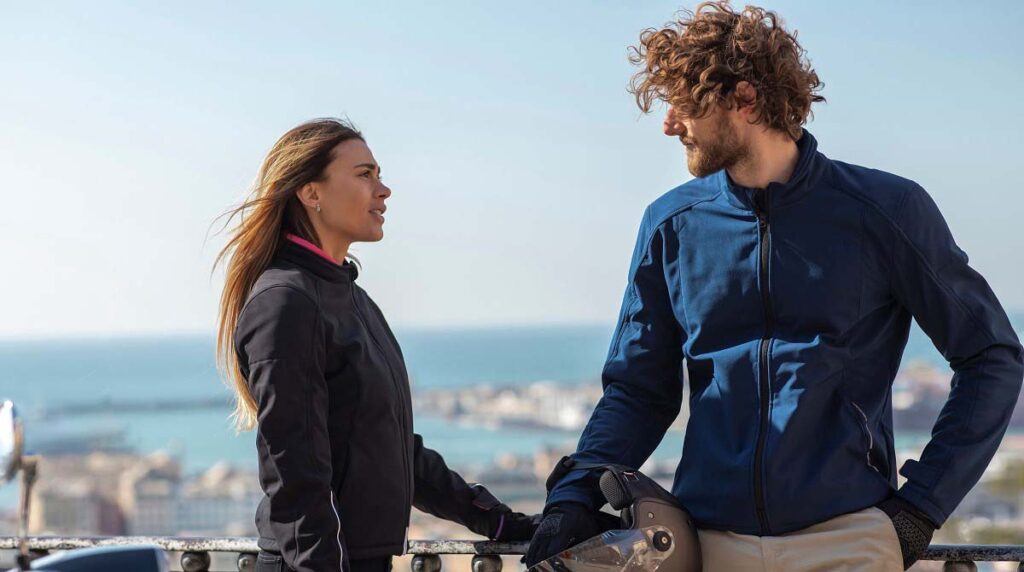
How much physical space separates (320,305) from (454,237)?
101 m

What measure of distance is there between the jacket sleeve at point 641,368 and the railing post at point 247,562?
2.51 feet

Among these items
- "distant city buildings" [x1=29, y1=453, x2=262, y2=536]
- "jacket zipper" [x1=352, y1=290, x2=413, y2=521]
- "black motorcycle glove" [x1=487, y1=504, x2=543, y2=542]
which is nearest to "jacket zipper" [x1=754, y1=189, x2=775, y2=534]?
"black motorcycle glove" [x1=487, y1=504, x2=543, y2=542]

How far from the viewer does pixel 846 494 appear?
2.81 m

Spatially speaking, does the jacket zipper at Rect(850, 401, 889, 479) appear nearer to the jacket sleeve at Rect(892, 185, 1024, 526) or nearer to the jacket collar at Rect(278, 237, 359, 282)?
the jacket sleeve at Rect(892, 185, 1024, 526)

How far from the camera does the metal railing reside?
304cm

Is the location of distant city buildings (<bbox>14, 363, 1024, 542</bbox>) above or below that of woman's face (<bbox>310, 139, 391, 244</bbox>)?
above

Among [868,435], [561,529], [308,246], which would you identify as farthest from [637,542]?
[308,246]

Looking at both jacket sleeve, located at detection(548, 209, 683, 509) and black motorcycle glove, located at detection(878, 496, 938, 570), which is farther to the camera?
jacket sleeve, located at detection(548, 209, 683, 509)

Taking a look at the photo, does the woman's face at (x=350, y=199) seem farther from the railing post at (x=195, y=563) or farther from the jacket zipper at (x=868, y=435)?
the jacket zipper at (x=868, y=435)

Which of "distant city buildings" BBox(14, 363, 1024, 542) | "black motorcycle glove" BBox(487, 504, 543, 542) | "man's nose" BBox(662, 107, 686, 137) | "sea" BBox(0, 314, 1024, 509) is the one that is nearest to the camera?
"man's nose" BBox(662, 107, 686, 137)

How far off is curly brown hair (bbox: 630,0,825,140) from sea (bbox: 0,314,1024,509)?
44149 millimetres

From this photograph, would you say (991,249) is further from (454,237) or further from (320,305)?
(320,305)

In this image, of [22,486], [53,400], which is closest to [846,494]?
[22,486]

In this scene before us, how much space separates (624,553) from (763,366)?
47 cm
